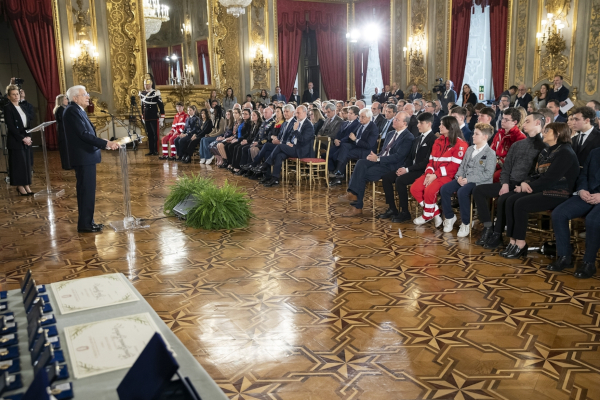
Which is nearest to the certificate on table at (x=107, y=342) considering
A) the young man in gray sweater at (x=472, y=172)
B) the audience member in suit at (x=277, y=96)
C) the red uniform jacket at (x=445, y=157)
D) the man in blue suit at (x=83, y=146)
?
the man in blue suit at (x=83, y=146)

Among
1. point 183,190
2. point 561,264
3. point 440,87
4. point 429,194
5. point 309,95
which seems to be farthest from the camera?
point 309,95

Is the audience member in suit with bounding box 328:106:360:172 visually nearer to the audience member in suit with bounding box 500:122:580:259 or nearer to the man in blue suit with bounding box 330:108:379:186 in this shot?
the man in blue suit with bounding box 330:108:379:186

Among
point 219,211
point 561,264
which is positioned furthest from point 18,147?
point 561,264

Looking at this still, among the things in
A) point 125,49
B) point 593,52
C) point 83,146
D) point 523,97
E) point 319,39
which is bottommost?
point 83,146

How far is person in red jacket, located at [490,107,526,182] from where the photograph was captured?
571cm

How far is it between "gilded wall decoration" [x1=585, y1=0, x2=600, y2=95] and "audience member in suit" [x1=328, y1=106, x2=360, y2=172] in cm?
560

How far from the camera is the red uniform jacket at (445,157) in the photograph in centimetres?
599

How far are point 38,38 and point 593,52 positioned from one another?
13.6 m

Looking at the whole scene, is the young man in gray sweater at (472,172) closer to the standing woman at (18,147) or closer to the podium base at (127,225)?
the podium base at (127,225)

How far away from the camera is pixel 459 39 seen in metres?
13.9

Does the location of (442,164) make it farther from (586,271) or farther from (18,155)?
(18,155)

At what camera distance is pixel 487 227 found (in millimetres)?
5477

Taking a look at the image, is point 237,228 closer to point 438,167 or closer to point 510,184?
point 438,167

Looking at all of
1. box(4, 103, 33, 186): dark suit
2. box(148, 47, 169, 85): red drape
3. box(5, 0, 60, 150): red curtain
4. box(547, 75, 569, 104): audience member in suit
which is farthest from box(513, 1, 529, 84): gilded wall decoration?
box(5, 0, 60, 150): red curtain
